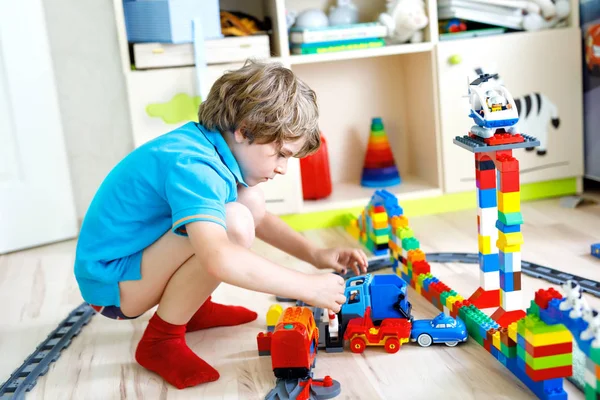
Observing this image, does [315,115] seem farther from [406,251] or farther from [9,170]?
[9,170]

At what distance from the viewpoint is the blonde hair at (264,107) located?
1.09 metres

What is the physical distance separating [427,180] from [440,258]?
56cm

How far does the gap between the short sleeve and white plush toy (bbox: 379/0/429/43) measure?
102 cm

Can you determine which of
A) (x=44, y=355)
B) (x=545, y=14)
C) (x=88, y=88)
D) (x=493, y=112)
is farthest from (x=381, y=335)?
(x=88, y=88)

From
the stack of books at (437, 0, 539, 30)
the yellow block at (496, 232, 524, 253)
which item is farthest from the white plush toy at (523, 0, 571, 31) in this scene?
the yellow block at (496, 232, 524, 253)

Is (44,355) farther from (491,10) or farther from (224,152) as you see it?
(491,10)

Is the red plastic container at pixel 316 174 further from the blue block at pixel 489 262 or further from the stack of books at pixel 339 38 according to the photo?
the blue block at pixel 489 262

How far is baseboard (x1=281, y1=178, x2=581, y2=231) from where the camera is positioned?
6.55 ft

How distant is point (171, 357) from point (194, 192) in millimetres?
306

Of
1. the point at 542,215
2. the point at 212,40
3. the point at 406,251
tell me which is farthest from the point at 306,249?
the point at 542,215

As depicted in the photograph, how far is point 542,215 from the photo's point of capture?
74.9 inches

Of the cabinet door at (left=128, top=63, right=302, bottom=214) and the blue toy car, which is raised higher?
the cabinet door at (left=128, top=63, right=302, bottom=214)

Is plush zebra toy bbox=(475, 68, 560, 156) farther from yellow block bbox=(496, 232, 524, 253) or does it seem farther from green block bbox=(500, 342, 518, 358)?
green block bbox=(500, 342, 518, 358)

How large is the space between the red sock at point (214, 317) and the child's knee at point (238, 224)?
0.24 m
